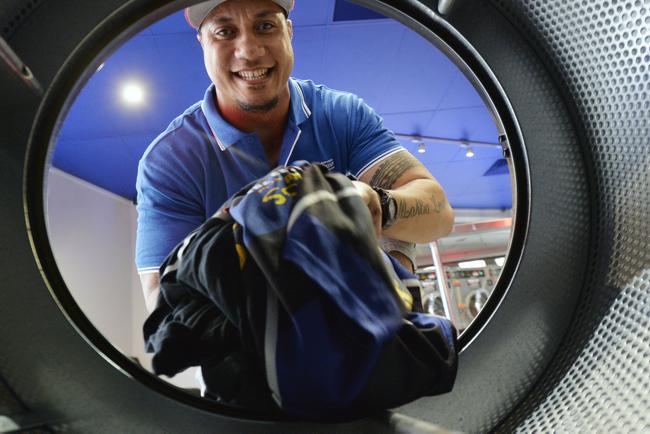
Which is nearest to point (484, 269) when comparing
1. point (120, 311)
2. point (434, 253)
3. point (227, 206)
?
point (434, 253)

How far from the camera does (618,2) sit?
1.86 ft

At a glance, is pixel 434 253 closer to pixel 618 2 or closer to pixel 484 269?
pixel 484 269

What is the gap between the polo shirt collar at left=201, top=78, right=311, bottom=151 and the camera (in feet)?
3.86

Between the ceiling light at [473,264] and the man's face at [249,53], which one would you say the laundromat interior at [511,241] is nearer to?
the man's face at [249,53]

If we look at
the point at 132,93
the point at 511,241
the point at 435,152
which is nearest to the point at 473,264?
the point at 435,152

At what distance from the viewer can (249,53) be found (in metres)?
1.22

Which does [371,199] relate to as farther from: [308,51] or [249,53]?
[308,51]

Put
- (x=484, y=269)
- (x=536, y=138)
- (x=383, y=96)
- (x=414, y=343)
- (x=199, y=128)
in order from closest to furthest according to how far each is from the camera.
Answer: (x=414, y=343)
(x=536, y=138)
(x=199, y=128)
(x=383, y=96)
(x=484, y=269)

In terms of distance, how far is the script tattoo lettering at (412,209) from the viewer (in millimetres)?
867

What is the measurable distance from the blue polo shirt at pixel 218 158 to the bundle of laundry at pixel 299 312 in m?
0.59

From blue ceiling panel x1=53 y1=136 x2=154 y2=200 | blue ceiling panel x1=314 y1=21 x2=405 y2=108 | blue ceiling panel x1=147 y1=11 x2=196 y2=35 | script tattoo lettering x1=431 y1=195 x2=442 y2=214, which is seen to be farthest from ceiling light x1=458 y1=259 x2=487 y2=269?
script tattoo lettering x1=431 y1=195 x2=442 y2=214

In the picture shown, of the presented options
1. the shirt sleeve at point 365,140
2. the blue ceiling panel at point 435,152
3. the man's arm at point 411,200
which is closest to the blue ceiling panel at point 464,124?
the blue ceiling panel at point 435,152

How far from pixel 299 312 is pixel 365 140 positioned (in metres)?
0.81

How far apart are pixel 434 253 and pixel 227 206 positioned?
3098mm
